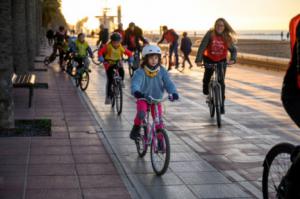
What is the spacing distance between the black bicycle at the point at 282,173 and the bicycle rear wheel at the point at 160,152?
1952 mm

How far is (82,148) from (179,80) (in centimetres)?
1165

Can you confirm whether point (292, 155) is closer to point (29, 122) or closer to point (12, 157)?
point (12, 157)

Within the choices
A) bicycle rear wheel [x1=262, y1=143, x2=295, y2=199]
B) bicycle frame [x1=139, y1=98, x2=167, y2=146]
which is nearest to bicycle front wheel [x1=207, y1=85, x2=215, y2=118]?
bicycle frame [x1=139, y1=98, x2=167, y2=146]

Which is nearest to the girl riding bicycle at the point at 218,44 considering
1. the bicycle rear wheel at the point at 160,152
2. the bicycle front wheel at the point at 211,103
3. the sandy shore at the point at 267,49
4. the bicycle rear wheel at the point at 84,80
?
the bicycle front wheel at the point at 211,103

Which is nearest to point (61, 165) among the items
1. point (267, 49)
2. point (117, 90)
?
point (117, 90)

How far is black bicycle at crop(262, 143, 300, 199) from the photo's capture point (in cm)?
443

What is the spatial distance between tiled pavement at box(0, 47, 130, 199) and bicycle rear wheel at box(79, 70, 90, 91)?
4782mm

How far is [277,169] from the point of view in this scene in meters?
4.95

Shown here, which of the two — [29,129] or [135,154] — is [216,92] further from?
[29,129]

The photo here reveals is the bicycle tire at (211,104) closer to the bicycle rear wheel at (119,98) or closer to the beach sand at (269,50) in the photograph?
the bicycle rear wheel at (119,98)

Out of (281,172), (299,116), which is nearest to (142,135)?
(281,172)

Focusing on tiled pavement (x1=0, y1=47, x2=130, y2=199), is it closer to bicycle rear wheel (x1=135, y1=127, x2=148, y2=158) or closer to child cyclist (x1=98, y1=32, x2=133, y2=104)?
bicycle rear wheel (x1=135, y1=127, x2=148, y2=158)

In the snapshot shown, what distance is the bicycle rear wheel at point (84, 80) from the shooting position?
656 inches

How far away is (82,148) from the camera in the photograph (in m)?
8.59
